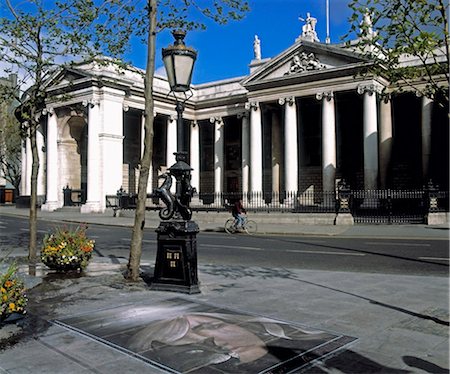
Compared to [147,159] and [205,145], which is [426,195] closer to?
[147,159]

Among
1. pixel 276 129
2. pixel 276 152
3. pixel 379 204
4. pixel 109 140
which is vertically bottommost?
pixel 379 204

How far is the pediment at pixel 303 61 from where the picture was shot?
118 feet

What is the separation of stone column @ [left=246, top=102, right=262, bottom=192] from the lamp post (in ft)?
109

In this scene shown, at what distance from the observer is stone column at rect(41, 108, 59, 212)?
44.6 m

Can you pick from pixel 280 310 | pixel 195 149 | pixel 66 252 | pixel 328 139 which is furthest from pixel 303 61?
pixel 280 310

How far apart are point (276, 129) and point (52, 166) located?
2169cm

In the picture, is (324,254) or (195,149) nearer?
(324,254)

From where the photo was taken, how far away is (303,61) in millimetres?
38375

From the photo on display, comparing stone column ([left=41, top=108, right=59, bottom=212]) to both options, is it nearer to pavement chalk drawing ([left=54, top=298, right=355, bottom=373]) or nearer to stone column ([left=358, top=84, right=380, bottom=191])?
stone column ([left=358, top=84, right=380, bottom=191])

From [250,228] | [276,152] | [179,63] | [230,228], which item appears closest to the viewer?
[179,63]

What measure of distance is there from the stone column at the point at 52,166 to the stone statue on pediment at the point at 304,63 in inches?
893

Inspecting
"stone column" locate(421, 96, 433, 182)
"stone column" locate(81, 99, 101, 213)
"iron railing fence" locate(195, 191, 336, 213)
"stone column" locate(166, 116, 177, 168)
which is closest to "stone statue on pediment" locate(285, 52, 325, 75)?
"stone column" locate(421, 96, 433, 182)

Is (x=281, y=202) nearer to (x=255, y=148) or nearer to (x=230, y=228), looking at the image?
(x=255, y=148)

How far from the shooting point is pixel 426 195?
82.0 feet
